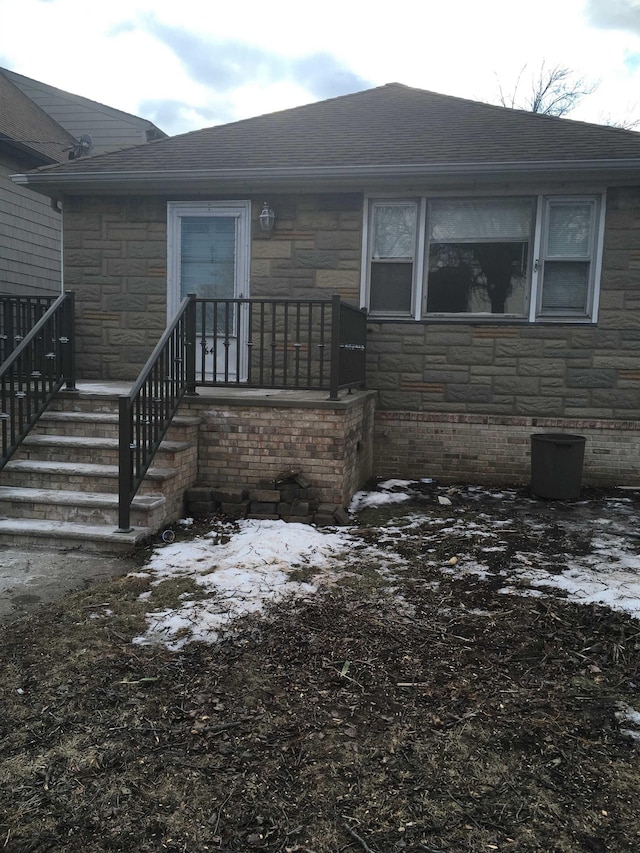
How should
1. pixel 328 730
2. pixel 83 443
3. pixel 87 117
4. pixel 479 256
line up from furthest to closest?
pixel 87 117 < pixel 479 256 < pixel 83 443 < pixel 328 730

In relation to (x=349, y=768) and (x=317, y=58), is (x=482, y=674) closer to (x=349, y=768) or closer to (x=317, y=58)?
(x=349, y=768)

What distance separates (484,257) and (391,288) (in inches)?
41.2

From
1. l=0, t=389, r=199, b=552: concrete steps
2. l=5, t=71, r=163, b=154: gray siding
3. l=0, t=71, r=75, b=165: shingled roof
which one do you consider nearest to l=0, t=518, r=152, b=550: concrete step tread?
Result: l=0, t=389, r=199, b=552: concrete steps

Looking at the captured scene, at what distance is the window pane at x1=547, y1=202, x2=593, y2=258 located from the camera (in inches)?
267

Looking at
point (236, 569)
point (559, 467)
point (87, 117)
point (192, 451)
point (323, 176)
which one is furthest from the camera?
point (87, 117)

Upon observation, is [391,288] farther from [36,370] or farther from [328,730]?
[328,730]

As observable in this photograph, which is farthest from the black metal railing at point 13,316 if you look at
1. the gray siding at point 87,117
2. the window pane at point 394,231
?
the gray siding at point 87,117

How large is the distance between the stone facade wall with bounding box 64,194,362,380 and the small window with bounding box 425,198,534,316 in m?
0.89

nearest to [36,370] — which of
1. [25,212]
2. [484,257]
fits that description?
[484,257]

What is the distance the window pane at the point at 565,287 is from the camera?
685 centimetres

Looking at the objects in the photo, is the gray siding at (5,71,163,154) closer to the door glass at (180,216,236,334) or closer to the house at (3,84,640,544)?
the house at (3,84,640,544)

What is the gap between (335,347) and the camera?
17.8 feet

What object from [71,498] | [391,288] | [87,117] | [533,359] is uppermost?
[87,117]

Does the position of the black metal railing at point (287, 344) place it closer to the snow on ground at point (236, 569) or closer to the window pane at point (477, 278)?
the window pane at point (477, 278)
